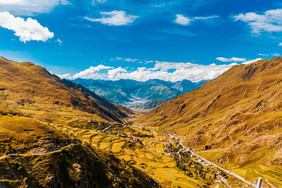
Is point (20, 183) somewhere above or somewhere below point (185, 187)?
above

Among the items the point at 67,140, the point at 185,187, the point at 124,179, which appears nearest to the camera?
the point at 67,140

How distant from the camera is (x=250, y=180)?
172750 mm

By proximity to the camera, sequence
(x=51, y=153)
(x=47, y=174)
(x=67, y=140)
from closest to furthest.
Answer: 1. (x=47, y=174)
2. (x=51, y=153)
3. (x=67, y=140)

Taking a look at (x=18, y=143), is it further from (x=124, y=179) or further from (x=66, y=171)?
(x=124, y=179)

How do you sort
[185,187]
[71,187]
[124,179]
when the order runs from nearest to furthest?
[71,187], [124,179], [185,187]

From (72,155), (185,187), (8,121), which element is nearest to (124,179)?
(72,155)

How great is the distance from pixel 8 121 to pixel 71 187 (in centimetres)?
3430

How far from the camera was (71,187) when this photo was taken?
46.9 meters

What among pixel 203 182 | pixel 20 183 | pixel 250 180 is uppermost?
pixel 20 183

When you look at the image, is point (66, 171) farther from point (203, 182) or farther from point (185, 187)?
point (203, 182)

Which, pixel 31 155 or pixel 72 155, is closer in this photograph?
pixel 31 155

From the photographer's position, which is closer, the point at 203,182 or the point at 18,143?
the point at 18,143

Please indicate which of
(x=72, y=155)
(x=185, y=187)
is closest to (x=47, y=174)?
(x=72, y=155)

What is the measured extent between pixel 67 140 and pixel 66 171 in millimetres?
17807
